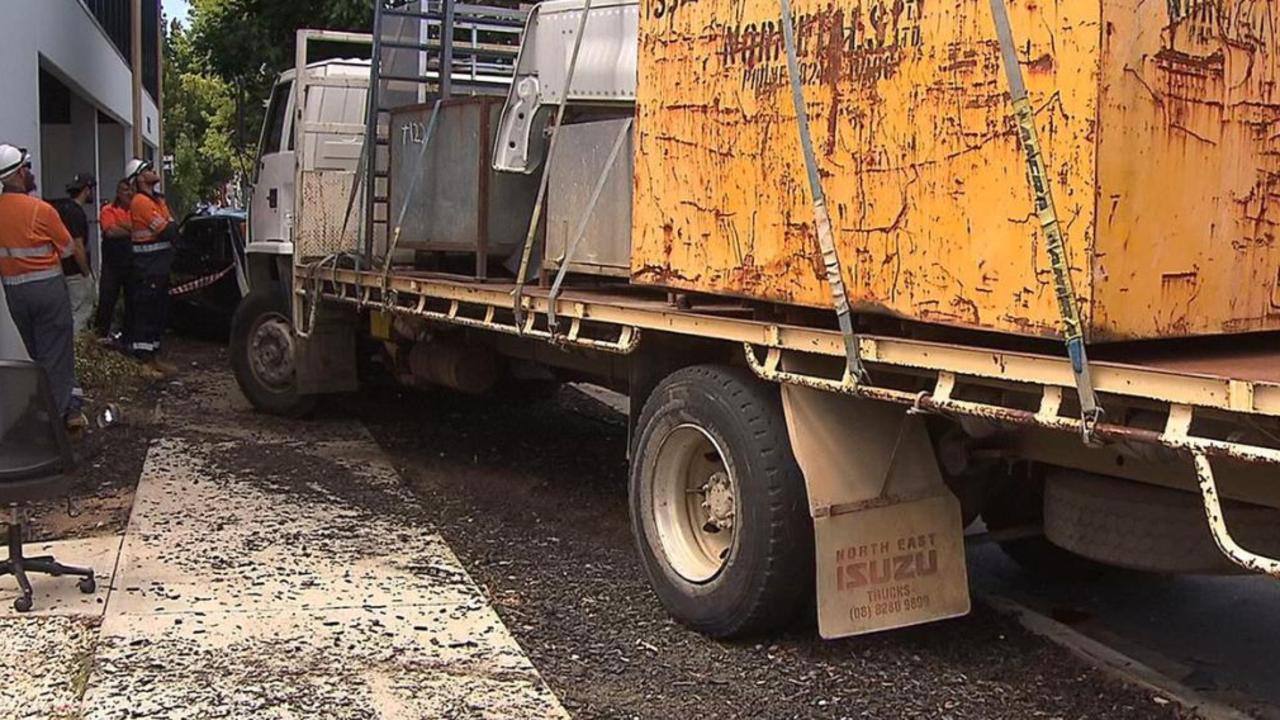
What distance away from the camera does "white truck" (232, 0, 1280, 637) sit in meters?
3.72

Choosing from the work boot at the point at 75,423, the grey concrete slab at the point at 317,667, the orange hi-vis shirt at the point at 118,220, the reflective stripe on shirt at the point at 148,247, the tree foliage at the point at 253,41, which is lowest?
the grey concrete slab at the point at 317,667

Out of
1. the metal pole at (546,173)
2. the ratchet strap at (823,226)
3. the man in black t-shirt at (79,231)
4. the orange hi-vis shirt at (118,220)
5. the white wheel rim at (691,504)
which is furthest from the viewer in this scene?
the orange hi-vis shirt at (118,220)

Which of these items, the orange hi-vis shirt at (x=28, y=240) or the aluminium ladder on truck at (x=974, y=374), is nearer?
the aluminium ladder on truck at (x=974, y=374)

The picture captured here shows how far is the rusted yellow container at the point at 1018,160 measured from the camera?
3654 millimetres

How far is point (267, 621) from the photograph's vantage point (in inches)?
212

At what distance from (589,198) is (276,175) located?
4.74 m

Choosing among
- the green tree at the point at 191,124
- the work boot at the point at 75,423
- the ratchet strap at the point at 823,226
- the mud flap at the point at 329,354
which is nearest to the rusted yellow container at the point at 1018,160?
the ratchet strap at the point at 823,226

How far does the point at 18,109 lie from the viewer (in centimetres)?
1057

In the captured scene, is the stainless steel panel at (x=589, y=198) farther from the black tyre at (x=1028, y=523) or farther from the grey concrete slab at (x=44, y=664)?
the grey concrete slab at (x=44, y=664)

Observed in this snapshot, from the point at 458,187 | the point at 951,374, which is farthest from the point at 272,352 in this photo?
the point at 951,374

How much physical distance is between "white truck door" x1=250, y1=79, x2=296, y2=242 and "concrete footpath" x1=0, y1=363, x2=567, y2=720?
2.63 metres

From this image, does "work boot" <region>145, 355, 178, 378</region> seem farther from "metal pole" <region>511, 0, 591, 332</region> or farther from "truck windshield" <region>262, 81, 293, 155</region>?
"metal pole" <region>511, 0, 591, 332</region>

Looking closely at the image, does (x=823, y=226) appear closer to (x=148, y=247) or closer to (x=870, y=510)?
(x=870, y=510)

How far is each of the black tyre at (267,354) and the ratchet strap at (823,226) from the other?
6.06m
